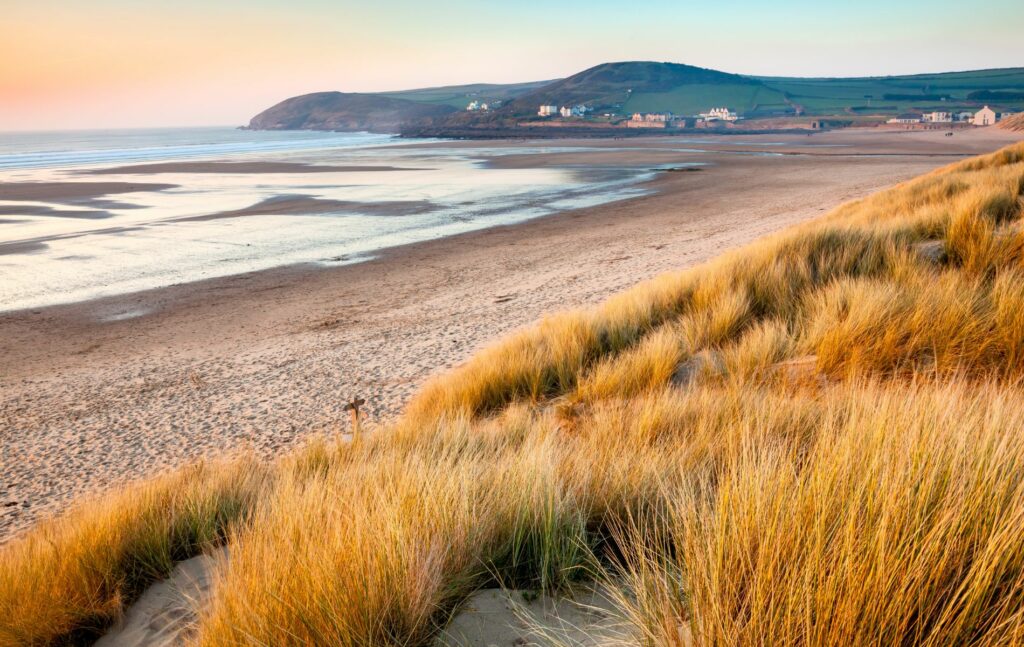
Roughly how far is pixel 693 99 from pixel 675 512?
562ft

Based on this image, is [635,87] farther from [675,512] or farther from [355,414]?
[675,512]

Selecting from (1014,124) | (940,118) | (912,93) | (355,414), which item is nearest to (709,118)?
(940,118)

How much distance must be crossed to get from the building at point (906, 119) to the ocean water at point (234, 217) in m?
88.2

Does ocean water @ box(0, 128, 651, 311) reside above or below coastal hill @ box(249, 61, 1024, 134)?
below

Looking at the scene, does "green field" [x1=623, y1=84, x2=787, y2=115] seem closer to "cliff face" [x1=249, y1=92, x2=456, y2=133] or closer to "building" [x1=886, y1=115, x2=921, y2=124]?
"building" [x1=886, y1=115, x2=921, y2=124]

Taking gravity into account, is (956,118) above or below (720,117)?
below

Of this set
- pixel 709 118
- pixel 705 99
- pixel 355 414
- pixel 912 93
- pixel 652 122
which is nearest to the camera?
pixel 355 414

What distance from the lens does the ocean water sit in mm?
13914

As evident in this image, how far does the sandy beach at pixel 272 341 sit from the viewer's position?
5793 mm

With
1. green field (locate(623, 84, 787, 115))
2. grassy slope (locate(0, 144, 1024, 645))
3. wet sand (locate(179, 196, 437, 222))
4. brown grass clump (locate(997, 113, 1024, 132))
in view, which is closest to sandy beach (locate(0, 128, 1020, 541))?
grassy slope (locate(0, 144, 1024, 645))

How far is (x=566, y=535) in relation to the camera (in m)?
2.09

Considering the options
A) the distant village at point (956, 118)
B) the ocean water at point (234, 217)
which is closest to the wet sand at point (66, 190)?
the ocean water at point (234, 217)

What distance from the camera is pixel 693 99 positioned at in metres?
157

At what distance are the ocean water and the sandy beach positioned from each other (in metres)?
1.60
